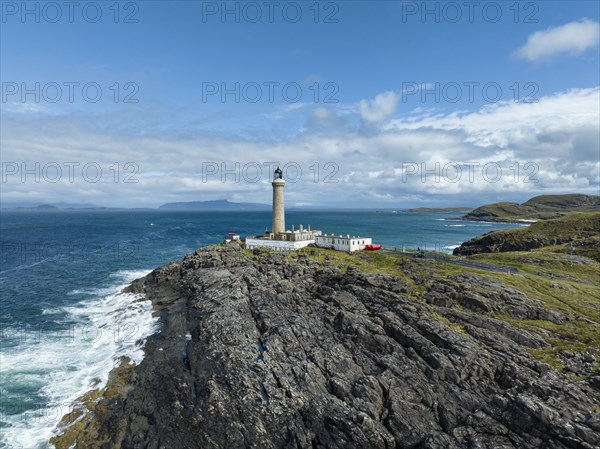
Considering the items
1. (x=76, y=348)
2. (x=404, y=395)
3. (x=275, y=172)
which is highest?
(x=275, y=172)

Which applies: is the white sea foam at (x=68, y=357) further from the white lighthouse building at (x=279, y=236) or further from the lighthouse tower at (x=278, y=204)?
the lighthouse tower at (x=278, y=204)

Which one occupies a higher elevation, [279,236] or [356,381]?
[279,236]

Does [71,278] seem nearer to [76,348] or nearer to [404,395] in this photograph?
[76,348]

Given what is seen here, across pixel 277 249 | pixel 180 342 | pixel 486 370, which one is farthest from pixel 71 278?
pixel 486 370

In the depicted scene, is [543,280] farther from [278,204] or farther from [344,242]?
[278,204]

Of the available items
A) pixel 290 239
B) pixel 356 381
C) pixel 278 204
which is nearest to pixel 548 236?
pixel 290 239

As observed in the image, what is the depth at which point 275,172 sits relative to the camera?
80188 mm

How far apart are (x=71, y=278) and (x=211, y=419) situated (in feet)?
198

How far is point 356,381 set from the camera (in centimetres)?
2598

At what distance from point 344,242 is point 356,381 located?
43.3m

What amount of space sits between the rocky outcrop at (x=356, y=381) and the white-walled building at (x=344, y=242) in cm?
2538

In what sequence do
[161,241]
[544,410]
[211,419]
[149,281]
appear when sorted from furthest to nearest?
[161,241] < [149,281] < [211,419] < [544,410]

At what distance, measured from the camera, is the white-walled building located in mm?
67250

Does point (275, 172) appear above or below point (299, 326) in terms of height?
above
